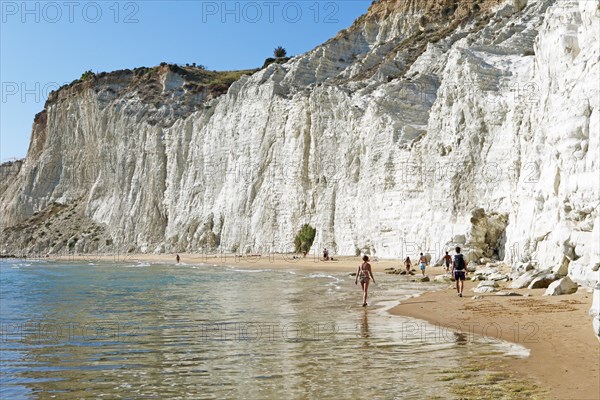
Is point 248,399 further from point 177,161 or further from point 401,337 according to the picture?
point 177,161

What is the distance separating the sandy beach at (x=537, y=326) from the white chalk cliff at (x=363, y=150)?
1349 millimetres

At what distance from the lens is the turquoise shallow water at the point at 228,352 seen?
22.1ft

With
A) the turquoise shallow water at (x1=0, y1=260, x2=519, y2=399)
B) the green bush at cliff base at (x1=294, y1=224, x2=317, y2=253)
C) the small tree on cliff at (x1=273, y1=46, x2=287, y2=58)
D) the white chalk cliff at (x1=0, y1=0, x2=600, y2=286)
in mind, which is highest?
the small tree on cliff at (x1=273, y1=46, x2=287, y2=58)

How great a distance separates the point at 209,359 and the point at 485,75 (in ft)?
86.5

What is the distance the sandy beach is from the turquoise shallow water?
54 cm

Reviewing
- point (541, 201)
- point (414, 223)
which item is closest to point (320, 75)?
point (414, 223)

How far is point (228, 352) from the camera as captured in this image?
350 inches

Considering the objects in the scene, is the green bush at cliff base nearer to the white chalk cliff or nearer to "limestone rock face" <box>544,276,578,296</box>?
the white chalk cliff

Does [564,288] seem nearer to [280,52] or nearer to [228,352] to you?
[228,352]

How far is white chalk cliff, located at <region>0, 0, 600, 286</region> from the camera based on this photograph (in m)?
18.1

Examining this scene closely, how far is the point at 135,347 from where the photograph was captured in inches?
375

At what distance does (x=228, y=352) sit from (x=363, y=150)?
1277 inches

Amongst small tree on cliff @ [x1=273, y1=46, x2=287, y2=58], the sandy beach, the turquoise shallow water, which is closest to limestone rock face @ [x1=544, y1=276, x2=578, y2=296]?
the sandy beach

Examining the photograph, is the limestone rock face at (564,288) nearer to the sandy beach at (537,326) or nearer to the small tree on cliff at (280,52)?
the sandy beach at (537,326)
